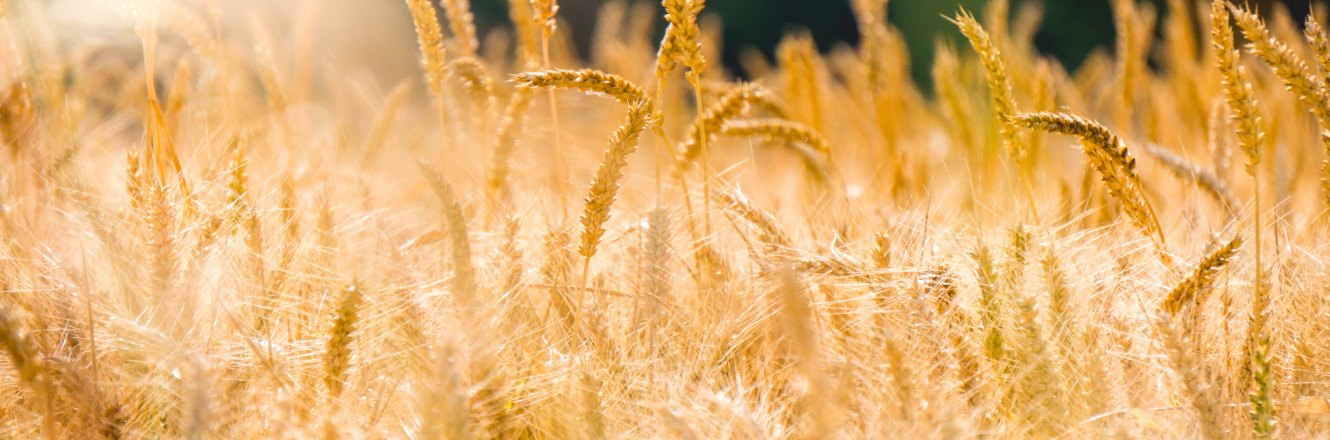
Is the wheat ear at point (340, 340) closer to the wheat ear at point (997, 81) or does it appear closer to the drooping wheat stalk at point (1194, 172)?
the wheat ear at point (997, 81)

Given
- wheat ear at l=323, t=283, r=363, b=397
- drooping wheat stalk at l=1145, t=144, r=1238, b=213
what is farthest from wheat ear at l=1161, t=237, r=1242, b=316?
wheat ear at l=323, t=283, r=363, b=397

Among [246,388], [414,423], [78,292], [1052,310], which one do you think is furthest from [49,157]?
[1052,310]

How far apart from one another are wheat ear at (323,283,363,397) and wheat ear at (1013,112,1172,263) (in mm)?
579

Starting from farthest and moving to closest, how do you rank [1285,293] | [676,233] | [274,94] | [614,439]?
[274,94] < [676,233] < [1285,293] < [614,439]

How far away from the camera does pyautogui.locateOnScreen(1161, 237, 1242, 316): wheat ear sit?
0.54m

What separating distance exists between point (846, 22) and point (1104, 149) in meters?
4.78

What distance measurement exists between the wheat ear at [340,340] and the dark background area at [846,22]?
420 cm

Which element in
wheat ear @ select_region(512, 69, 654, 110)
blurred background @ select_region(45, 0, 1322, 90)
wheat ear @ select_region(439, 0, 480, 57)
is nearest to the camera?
wheat ear @ select_region(512, 69, 654, 110)

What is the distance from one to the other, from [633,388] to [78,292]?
54 centimetres

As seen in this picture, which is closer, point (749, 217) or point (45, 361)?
point (45, 361)

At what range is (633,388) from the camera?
0.63 meters

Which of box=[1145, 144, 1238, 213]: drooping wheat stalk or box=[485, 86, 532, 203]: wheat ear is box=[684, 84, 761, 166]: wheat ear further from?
box=[1145, 144, 1238, 213]: drooping wheat stalk

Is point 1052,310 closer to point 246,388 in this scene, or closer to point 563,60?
point 246,388

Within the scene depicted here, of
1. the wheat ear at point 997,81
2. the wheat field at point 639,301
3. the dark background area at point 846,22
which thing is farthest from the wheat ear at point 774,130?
the dark background area at point 846,22
